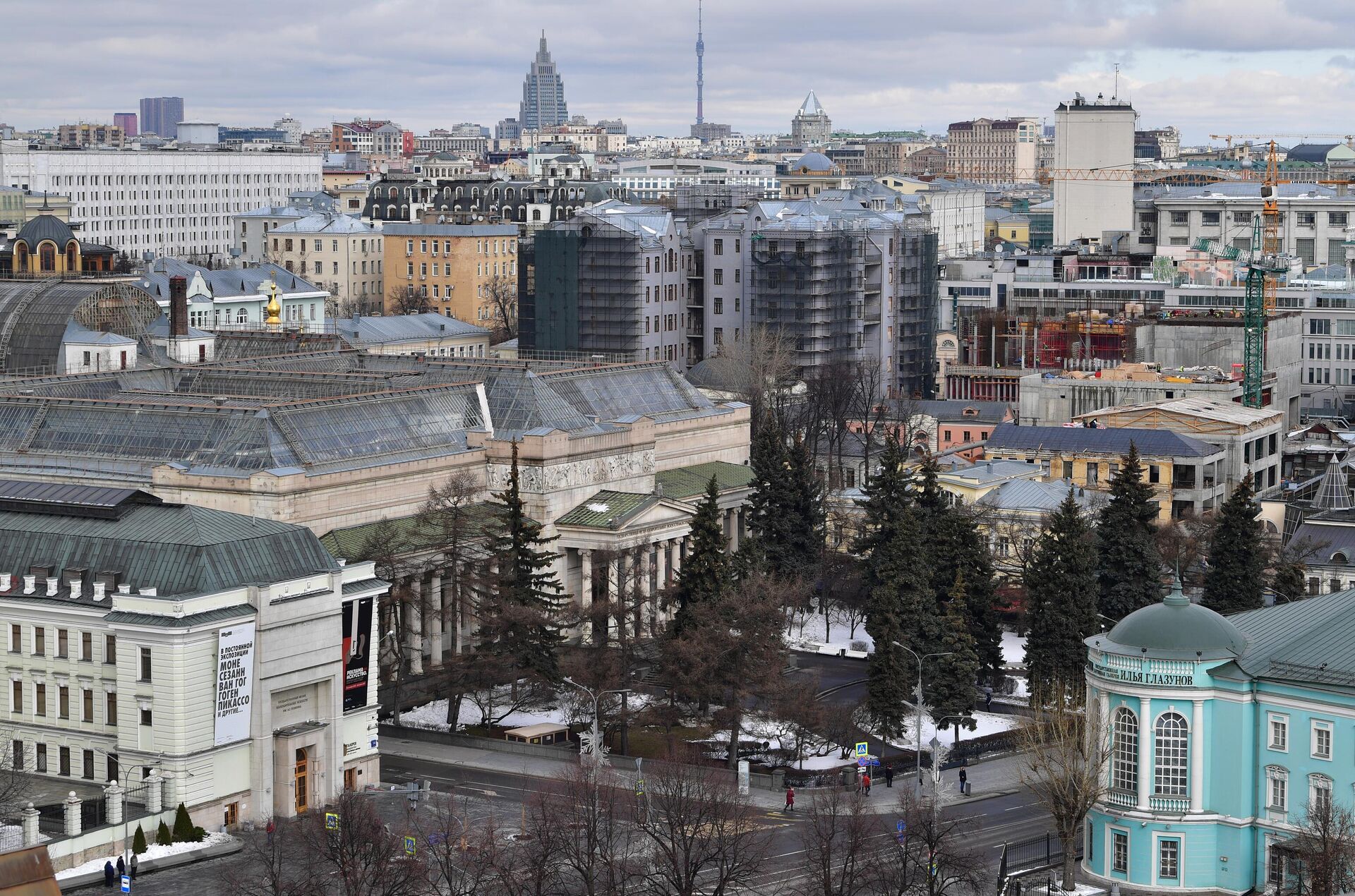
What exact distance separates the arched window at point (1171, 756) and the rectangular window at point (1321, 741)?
14.3ft

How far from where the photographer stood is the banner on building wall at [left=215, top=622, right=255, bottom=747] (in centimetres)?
9456

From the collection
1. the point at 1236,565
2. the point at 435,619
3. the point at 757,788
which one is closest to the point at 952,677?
the point at 757,788

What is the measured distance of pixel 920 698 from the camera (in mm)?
102250

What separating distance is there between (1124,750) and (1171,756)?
1660mm

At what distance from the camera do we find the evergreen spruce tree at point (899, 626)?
362ft

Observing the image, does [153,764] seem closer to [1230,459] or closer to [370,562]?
[370,562]

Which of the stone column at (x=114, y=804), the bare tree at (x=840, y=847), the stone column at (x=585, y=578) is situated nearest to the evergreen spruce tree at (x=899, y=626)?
the bare tree at (x=840, y=847)

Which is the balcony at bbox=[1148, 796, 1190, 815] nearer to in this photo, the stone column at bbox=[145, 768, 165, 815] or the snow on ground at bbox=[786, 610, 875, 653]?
the stone column at bbox=[145, 768, 165, 815]

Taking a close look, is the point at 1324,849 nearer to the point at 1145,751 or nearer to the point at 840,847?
the point at 1145,751

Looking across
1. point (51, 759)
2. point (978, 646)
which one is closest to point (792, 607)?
point (978, 646)

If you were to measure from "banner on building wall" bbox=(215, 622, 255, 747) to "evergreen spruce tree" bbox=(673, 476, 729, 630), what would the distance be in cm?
2495

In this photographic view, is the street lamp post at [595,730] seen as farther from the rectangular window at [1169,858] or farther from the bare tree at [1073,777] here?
the rectangular window at [1169,858]

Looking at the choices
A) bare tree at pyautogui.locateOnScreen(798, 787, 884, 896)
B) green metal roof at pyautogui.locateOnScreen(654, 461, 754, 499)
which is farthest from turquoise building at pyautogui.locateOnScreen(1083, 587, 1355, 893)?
green metal roof at pyautogui.locateOnScreen(654, 461, 754, 499)

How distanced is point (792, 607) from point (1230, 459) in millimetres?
41013
